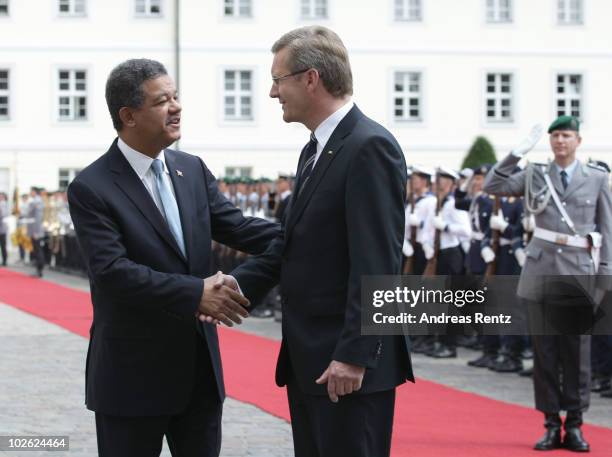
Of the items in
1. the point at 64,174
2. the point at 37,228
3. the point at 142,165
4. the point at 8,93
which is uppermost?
the point at 142,165

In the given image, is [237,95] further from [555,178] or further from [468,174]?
[555,178]

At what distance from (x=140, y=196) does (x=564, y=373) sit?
406 centimetres

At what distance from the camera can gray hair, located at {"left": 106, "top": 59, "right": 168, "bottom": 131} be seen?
4539mm

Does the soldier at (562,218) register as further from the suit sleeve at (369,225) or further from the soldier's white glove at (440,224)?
the soldier's white glove at (440,224)

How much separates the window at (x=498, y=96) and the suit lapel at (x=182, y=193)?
3785cm

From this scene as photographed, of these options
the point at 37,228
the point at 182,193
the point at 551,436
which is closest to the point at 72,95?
the point at 37,228

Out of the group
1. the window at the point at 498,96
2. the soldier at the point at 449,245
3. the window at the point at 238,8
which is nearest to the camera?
the soldier at the point at 449,245

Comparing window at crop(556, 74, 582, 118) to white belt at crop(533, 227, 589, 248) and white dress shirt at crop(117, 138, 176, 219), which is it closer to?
white belt at crop(533, 227, 589, 248)

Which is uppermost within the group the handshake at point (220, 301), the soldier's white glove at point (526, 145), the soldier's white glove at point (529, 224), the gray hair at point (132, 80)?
the gray hair at point (132, 80)

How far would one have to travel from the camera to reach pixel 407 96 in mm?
41688

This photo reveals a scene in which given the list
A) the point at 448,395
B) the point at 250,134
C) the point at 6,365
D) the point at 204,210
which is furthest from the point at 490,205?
the point at 250,134

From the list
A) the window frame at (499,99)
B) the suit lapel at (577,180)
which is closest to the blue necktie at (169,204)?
the suit lapel at (577,180)

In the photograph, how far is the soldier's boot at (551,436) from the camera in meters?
7.75

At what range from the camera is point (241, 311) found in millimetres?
4543
